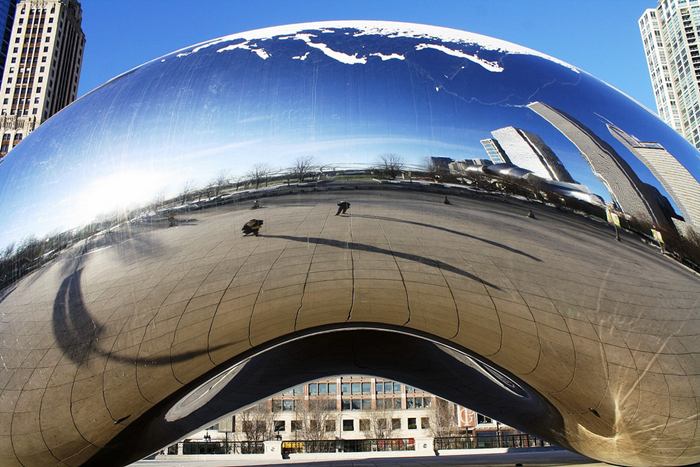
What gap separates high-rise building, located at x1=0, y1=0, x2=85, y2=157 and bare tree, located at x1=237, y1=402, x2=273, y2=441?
6193 cm

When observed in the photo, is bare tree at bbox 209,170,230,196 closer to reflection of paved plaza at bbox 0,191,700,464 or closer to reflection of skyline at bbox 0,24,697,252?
reflection of skyline at bbox 0,24,697,252

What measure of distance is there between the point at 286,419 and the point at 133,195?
5786 cm

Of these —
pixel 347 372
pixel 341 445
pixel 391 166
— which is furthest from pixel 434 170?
pixel 341 445

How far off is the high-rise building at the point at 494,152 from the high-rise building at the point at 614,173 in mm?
496

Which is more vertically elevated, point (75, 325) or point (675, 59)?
point (675, 59)

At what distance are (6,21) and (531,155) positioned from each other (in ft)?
407

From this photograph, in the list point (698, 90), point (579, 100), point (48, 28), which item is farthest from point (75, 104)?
point (698, 90)

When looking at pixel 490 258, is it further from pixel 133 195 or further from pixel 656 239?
pixel 133 195

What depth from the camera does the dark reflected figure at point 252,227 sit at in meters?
3.51

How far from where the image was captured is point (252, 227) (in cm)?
352

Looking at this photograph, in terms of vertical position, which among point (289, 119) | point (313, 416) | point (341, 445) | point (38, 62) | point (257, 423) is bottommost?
point (341, 445)

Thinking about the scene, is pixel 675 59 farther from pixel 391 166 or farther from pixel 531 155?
pixel 391 166

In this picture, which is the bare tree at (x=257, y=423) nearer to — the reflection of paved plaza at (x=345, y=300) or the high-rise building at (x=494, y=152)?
the reflection of paved plaza at (x=345, y=300)

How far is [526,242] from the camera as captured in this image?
3.53 m
